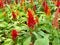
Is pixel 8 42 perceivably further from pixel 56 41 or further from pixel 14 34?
pixel 56 41

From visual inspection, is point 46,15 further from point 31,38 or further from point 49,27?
point 31,38

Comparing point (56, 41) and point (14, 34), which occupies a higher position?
point (14, 34)

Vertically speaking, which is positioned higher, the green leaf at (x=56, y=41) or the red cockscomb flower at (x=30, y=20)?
the red cockscomb flower at (x=30, y=20)

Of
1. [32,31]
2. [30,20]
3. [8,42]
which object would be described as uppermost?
[30,20]

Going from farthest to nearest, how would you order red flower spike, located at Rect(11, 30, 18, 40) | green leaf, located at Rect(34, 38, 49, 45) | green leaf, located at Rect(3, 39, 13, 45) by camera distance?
1. green leaf, located at Rect(3, 39, 13, 45)
2. red flower spike, located at Rect(11, 30, 18, 40)
3. green leaf, located at Rect(34, 38, 49, 45)

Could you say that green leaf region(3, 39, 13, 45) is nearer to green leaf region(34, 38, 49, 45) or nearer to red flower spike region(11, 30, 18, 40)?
red flower spike region(11, 30, 18, 40)

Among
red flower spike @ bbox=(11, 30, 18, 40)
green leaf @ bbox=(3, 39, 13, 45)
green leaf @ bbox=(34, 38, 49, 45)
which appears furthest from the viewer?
green leaf @ bbox=(3, 39, 13, 45)

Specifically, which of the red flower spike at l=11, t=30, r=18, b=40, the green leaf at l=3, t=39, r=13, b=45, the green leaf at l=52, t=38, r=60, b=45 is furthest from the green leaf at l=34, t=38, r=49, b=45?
the green leaf at l=3, t=39, r=13, b=45

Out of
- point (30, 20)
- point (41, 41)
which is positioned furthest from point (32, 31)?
point (41, 41)

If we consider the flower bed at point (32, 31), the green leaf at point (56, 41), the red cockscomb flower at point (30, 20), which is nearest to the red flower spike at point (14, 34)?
the flower bed at point (32, 31)

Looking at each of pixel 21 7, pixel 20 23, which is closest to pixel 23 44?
pixel 20 23

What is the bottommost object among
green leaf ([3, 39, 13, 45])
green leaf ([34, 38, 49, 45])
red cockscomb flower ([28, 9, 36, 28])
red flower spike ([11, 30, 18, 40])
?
green leaf ([3, 39, 13, 45])

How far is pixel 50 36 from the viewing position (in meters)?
2.84

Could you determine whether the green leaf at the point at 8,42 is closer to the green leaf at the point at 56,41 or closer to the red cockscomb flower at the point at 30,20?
the red cockscomb flower at the point at 30,20
